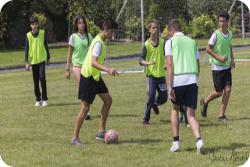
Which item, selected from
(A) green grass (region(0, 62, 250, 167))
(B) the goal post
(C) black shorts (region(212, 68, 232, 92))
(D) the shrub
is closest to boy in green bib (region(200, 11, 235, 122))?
(C) black shorts (region(212, 68, 232, 92))

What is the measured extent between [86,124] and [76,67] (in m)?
1.43

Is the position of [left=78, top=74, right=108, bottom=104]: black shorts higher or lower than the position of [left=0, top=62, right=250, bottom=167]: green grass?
higher

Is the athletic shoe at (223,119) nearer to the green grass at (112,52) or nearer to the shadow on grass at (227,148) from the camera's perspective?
the shadow on grass at (227,148)

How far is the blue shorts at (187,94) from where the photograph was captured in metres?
5.24

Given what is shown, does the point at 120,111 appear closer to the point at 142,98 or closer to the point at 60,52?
the point at 142,98

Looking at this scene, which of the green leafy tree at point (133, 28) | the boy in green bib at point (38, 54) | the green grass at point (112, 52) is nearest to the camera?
the boy in green bib at point (38, 54)

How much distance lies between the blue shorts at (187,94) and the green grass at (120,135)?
0.78m

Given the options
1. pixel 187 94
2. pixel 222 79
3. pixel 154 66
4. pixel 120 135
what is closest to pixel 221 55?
pixel 222 79

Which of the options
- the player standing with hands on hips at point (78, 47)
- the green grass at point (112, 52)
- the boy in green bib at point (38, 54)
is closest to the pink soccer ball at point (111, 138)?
the player standing with hands on hips at point (78, 47)

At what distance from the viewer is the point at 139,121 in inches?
304

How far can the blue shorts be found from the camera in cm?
524

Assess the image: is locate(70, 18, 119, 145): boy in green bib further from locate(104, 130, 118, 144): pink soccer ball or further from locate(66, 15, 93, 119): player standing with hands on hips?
locate(66, 15, 93, 119): player standing with hands on hips

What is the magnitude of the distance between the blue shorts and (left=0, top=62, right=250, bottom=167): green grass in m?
0.78

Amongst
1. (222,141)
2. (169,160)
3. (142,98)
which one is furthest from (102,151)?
(142,98)
